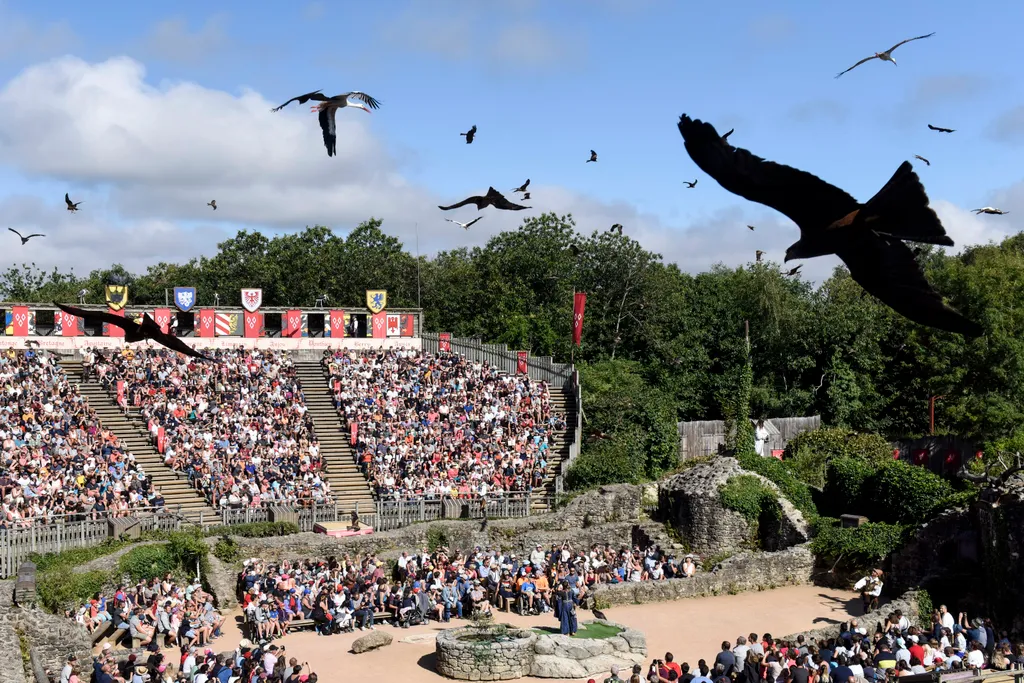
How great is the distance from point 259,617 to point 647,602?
8.87 meters

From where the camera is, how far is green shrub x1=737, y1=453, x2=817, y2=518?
30.0 m

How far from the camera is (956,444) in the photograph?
3775cm

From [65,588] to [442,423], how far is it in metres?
14.2

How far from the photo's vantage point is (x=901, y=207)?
20.2 ft

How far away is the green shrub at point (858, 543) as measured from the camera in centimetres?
2683

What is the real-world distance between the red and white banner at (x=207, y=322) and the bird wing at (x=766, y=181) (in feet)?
113

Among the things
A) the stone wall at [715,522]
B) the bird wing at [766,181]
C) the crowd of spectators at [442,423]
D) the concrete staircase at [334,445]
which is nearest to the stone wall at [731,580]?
the stone wall at [715,522]

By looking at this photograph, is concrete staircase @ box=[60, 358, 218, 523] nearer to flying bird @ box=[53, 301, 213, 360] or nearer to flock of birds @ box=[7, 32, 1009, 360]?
flying bird @ box=[53, 301, 213, 360]

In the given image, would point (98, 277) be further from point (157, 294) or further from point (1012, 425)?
point (1012, 425)

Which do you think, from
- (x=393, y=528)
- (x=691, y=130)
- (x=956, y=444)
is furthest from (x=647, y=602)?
(x=691, y=130)

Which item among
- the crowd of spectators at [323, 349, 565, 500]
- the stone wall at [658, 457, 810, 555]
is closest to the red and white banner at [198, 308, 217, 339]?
the crowd of spectators at [323, 349, 565, 500]

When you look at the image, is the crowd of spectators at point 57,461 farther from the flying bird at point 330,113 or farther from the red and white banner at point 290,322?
the flying bird at point 330,113

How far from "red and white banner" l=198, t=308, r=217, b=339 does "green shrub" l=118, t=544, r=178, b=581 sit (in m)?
15.2

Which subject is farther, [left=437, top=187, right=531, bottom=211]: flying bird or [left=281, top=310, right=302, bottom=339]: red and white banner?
[left=281, top=310, right=302, bottom=339]: red and white banner
